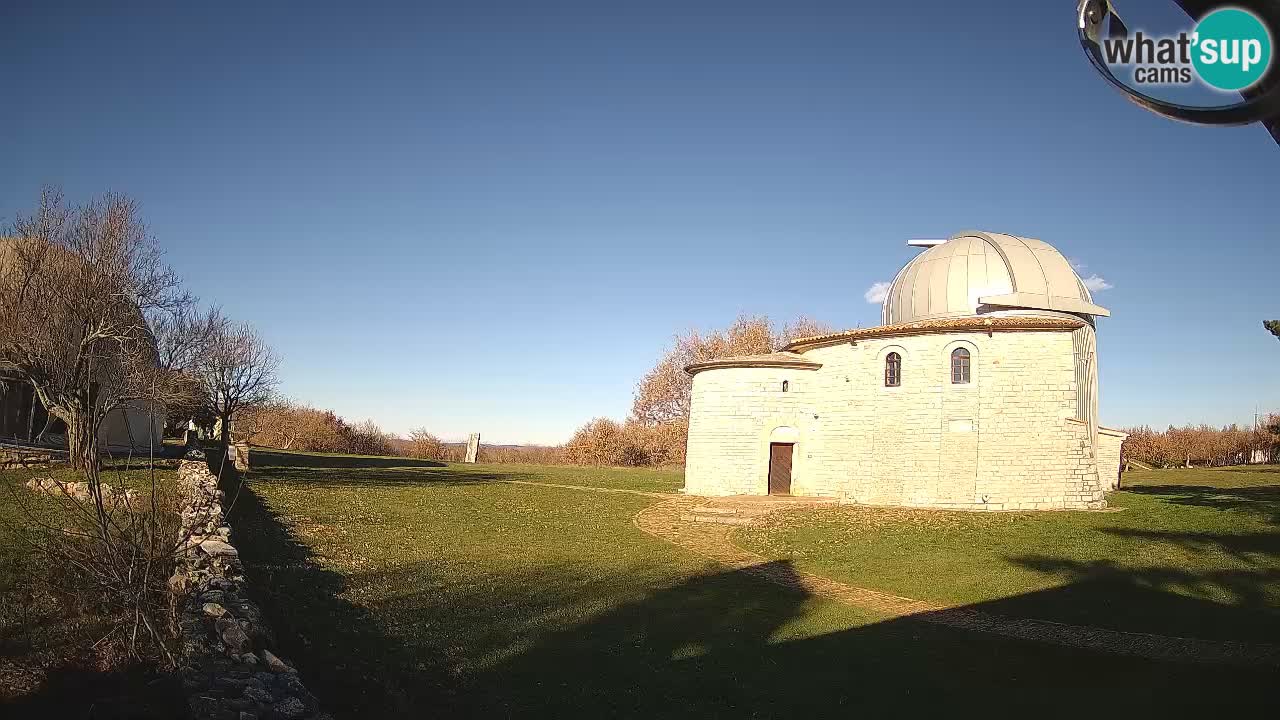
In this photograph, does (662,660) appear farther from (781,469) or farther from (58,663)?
(781,469)

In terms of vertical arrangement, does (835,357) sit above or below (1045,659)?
above

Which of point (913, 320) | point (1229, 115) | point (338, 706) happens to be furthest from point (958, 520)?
point (1229, 115)

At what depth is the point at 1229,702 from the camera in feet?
20.1

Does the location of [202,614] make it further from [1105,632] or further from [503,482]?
[503,482]

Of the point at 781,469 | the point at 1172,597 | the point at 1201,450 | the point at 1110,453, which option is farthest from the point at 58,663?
the point at 1201,450

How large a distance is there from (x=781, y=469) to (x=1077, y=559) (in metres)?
12.4

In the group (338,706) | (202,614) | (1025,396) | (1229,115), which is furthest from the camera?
(1025,396)

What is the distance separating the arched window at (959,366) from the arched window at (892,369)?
149 centimetres

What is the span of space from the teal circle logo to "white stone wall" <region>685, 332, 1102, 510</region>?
19.9m

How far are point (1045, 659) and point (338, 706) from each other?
6650 mm

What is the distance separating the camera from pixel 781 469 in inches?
973

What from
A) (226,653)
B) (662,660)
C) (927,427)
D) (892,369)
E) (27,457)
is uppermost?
(892,369)

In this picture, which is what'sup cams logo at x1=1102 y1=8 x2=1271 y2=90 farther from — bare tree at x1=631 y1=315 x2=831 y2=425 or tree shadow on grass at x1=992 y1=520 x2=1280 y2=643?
bare tree at x1=631 y1=315 x2=831 y2=425

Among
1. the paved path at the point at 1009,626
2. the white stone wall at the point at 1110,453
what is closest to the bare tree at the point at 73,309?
the paved path at the point at 1009,626
